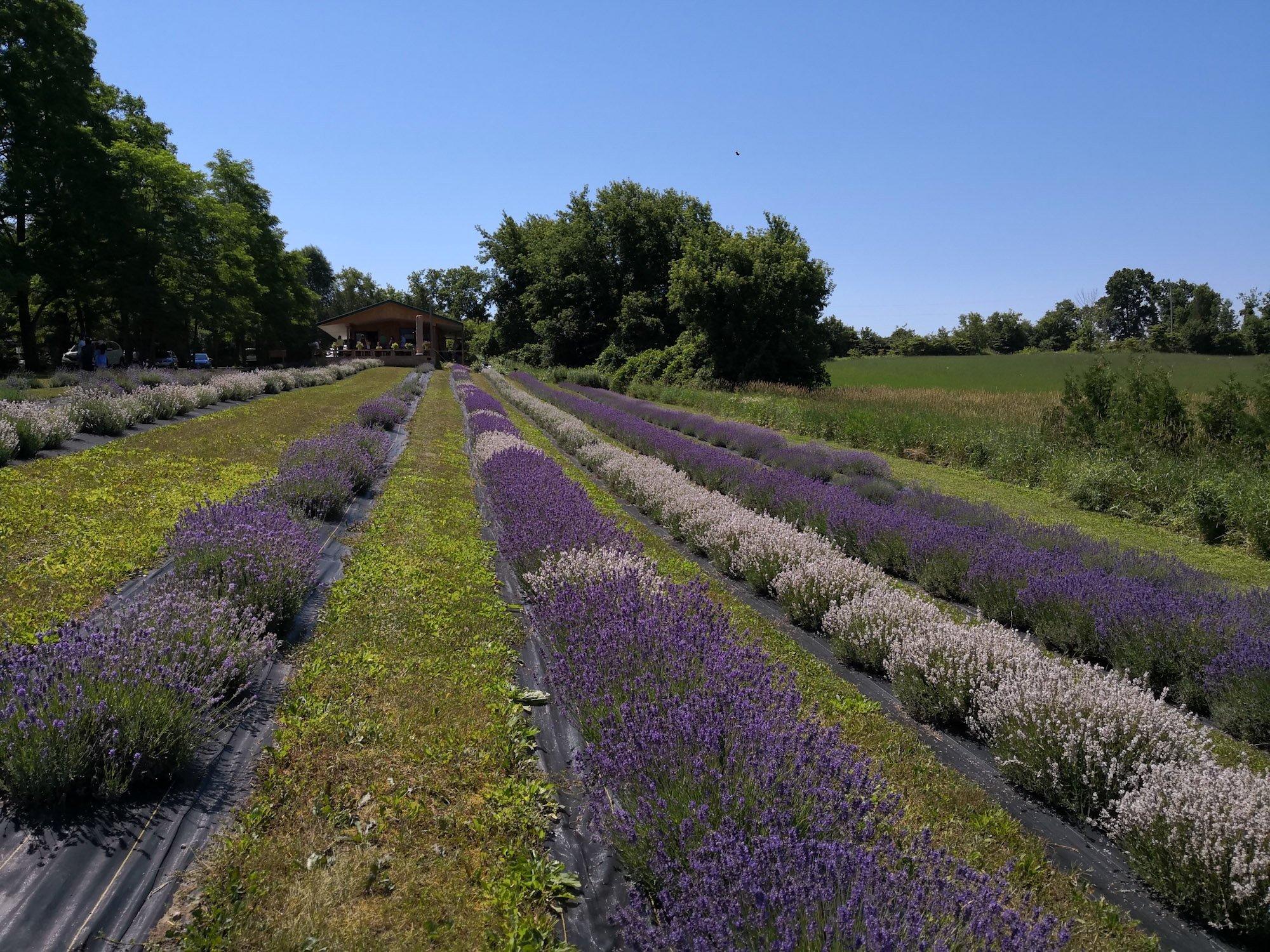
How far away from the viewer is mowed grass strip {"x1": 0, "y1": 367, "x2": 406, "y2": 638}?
453cm

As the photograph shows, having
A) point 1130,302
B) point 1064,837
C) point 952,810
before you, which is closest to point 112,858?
point 952,810

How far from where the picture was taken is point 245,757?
3154 millimetres

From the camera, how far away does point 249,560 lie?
439 centimetres

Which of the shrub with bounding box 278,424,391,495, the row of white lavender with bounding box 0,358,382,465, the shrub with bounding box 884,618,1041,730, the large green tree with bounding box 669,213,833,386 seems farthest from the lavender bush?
the large green tree with bounding box 669,213,833,386

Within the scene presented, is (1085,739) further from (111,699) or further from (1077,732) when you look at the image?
(111,699)

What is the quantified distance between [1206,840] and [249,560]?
512cm

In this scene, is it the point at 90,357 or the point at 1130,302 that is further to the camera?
the point at 1130,302

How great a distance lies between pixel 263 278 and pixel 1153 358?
57.7 metres

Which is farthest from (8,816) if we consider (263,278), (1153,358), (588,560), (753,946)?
(263,278)

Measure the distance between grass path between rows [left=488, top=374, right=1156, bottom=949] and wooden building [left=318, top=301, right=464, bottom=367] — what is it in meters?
53.8

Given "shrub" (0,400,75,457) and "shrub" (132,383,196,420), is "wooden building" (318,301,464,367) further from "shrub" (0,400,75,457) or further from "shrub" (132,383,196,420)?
"shrub" (0,400,75,457)

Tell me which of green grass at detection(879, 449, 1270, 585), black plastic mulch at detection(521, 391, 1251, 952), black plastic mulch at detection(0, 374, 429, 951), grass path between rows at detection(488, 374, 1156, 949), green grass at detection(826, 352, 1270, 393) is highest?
green grass at detection(826, 352, 1270, 393)

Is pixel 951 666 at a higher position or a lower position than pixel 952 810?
higher

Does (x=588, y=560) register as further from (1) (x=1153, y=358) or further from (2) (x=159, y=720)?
(1) (x=1153, y=358)
